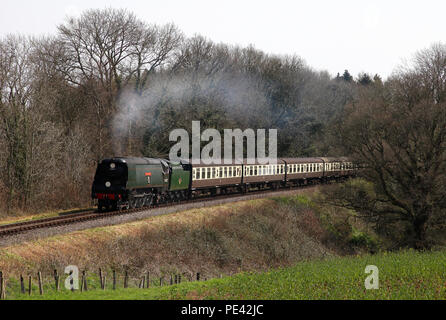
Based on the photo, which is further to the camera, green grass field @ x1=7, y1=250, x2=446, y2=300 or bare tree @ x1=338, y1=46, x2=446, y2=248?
bare tree @ x1=338, y1=46, x2=446, y2=248

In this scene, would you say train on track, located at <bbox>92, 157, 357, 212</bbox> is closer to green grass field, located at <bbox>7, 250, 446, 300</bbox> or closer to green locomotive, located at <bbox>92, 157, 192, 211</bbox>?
green locomotive, located at <bbox>92, 157, 192, 211</bbox>

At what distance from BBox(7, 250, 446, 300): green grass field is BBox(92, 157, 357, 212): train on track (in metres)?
11.1

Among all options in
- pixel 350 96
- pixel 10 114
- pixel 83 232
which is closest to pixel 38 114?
pixel 10 114

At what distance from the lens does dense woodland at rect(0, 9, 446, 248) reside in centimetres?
2719

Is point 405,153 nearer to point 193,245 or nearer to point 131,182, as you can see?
point 193,245

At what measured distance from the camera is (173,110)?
151ft

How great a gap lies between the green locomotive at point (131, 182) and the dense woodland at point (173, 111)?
413 centimetres

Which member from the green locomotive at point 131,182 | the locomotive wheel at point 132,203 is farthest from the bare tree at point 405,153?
the locomotive wheel at point 132,203

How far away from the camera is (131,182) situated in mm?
25672

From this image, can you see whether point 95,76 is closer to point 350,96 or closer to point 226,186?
point 226,186

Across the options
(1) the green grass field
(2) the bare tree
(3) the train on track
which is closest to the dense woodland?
(2) the bare tree

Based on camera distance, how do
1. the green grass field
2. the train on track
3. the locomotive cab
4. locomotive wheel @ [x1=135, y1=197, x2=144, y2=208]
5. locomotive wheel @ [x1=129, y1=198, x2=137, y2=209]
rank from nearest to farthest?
1. the green grass field
2. the locomotive cab
3. the train on track
4. locomotive wheel @ [x1=129, y1=198, x2=137, y2=209]
5. locomotive wheel @ [x1=135, y1=197, x2=144, y2=208]

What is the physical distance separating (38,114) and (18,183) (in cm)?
429
